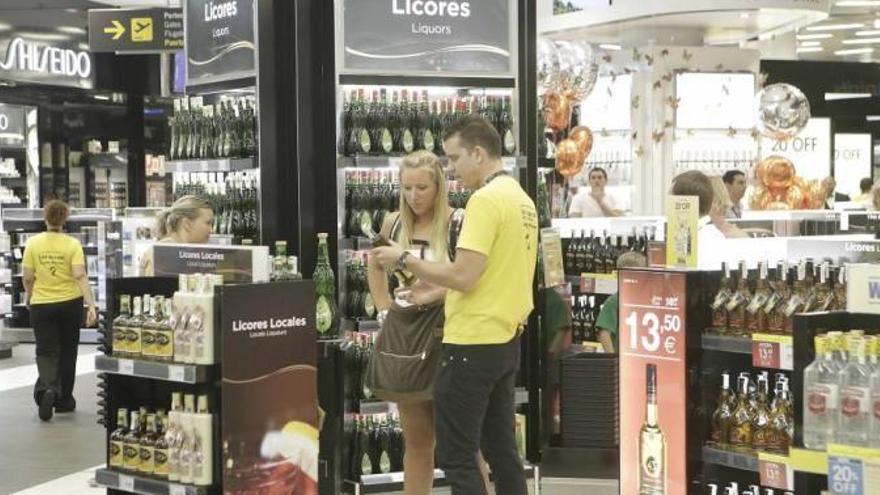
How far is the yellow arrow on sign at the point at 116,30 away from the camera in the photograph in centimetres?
1217

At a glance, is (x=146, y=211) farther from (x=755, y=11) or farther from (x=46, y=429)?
(x=755, y=11)

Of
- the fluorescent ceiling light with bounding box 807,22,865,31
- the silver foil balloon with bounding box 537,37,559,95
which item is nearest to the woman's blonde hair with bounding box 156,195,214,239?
the silver foil balloon with bounding box 537,37,559,95

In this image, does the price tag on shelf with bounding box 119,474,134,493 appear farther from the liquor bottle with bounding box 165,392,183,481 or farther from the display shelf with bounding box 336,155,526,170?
the display shelf with bounding box 336,155,526,170

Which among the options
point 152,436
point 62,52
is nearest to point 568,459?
point 152,436

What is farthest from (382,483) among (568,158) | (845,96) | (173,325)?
(845,96)

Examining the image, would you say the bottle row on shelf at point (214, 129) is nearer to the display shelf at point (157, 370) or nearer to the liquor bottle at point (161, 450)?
the display shelf at point (157, 370)

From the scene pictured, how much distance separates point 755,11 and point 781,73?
31.2ft

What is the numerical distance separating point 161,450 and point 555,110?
21.1 feet

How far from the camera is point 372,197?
677cm

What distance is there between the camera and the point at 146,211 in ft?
49.4

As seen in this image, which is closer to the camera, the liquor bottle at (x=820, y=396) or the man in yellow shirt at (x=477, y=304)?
the liquor bottle at (x=820, y=396)

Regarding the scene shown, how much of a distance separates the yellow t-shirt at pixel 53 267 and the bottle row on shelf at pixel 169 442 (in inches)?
212

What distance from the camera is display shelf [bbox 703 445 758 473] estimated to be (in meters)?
4.52

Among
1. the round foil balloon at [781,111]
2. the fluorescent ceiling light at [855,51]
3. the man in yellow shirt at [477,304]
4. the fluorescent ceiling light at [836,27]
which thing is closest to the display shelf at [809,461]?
the man in yellow shirt at [477,304]
